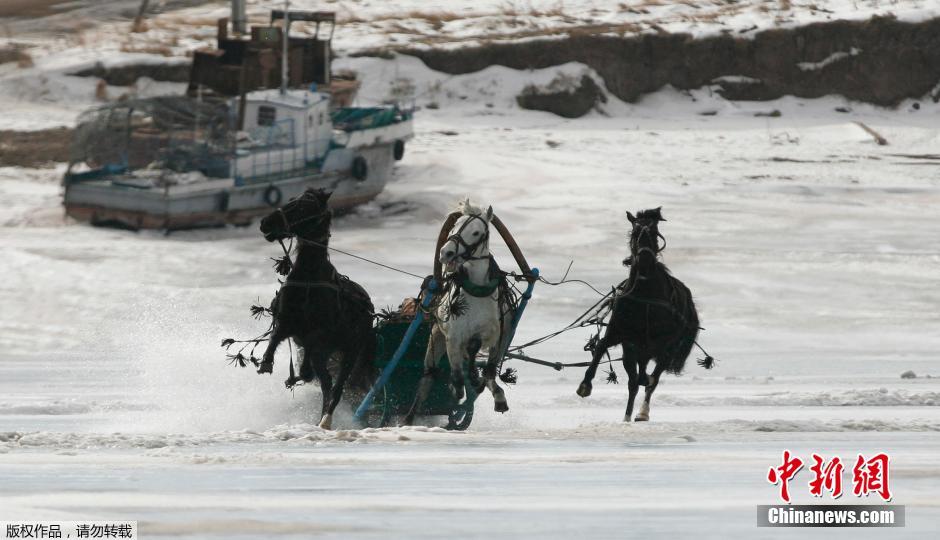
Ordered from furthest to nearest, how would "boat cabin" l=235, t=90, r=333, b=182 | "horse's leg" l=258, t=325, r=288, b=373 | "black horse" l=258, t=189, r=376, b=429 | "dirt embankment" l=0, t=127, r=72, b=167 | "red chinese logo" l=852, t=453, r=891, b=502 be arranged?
"dirt embankment" l=0, t=127, r=72, b=167 → "boat cabin" l=235, t=90, r=333, b=182 → "black horse" l=258, t=189, r=376, b=429 → "horse's leg" l=258, t=325, r=288, b=373 → "red chinese logo" l=852, t=453, r=891, b=502

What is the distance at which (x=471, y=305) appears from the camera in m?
11.9

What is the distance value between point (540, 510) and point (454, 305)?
150 inches

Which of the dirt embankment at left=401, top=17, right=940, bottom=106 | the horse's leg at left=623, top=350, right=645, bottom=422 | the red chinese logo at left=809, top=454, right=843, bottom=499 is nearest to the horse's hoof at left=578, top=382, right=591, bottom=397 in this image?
the horse's leg at left=623, top=350, right=645, bottom=422

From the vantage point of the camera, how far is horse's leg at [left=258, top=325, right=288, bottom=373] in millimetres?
11297

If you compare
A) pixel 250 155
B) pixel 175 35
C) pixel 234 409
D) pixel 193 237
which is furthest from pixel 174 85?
pixel 234 409

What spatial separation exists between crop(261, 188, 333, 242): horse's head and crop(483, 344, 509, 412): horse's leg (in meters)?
1.57

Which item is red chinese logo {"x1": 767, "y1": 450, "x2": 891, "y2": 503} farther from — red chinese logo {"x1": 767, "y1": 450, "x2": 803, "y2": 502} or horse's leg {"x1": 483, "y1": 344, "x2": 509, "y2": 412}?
horse's leg {"x1": 483, "y1": 344, "x2": 509, "y2": 412}

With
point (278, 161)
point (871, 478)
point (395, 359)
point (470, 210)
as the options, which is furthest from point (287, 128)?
point (871, 478)

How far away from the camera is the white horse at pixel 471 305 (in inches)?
466

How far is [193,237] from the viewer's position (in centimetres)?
3212

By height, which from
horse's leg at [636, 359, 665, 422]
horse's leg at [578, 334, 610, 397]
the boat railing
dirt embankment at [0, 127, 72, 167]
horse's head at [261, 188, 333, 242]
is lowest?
dirt embankment at [0, 127, 72, 167]

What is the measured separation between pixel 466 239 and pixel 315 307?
124 centimetres

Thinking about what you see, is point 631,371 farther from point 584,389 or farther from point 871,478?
point 871,478

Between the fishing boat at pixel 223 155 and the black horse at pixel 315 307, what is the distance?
21.2 m
